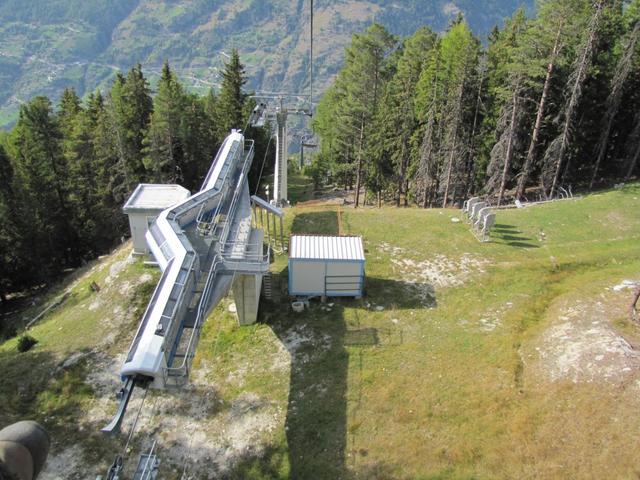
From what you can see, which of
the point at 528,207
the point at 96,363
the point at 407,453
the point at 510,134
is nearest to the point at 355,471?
the point at 407,453

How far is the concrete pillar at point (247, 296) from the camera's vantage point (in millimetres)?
21422

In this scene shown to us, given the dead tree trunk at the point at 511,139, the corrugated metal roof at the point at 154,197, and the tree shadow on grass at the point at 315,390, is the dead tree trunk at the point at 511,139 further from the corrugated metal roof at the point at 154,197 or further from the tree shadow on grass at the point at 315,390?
the corrugated metal roof at the point at 154,197

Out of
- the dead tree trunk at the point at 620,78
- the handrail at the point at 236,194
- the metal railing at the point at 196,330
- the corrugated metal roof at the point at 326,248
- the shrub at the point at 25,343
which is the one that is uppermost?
the dead tree trunk at the point at 620,78

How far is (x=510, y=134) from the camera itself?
34.8m

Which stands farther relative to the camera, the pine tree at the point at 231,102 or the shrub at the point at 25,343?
the pine tree at the point at 231,102

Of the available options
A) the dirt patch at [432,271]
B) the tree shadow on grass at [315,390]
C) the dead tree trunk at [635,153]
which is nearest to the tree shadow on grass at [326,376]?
the tree shadow on grass at [315,390]

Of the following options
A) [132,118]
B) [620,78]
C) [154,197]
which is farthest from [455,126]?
[132,118]

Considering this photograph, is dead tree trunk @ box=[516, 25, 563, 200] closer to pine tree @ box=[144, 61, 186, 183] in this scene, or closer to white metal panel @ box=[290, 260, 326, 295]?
white metal panel @ box=[290, 260, 326, 295]

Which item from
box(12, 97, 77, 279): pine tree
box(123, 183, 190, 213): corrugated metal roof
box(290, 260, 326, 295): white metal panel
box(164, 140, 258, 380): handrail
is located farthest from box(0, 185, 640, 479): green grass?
box(12, 97, 77, 279): pine tree

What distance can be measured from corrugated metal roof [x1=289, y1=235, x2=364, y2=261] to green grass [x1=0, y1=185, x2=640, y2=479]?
2273 millimetres

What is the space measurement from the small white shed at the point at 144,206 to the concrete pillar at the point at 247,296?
905cm

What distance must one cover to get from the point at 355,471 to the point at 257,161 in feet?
146

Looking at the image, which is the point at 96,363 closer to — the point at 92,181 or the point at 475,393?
the point at 475,393

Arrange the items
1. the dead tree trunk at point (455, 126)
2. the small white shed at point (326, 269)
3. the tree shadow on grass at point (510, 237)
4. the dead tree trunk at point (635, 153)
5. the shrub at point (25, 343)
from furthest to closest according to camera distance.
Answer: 1. the dead tree trunk at point (635, 153)
2. the dead tree trunk at point (455, 126)
3. the tree shadow on grass at point (510, 237)
4. the shrub at point (25, 343)
5. the small white shed at point (326, 269)
